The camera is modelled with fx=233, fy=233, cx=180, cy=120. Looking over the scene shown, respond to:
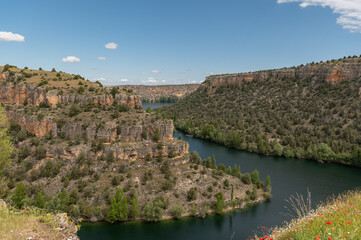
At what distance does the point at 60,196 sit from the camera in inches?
1500

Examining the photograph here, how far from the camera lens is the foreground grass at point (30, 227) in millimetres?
9023

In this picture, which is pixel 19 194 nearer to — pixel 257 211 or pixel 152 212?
pixel 152 212

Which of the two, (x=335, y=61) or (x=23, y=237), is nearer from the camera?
(x=23, y=237)

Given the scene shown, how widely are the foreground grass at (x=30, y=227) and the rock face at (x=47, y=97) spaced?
49510mm

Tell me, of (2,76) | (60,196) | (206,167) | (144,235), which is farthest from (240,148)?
(2,76)

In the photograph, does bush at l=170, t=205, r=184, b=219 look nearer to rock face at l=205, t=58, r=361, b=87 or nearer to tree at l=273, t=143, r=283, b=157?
tree at l=273, t=143, r=283, b=157

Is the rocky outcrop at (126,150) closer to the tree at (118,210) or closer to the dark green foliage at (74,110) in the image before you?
the dark green foliage at (74,110)

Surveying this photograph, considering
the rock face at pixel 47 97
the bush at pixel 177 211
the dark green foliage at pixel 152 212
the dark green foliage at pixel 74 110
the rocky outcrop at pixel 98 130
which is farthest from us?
the rock face at pixel 47 97

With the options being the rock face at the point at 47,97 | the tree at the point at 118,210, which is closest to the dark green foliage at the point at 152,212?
the tree at the point at 118,210

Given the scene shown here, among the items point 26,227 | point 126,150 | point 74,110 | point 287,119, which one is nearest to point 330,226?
point 26,227

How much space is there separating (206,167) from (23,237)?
4404 centimetres

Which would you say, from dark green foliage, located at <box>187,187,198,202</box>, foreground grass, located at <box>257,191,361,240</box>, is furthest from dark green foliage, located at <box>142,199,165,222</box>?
foreground grass, located at <box>257,191,361,240</box>

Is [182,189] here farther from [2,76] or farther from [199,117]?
[199,117]

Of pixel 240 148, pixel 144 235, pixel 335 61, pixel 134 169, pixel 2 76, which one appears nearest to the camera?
pixel 144 235
